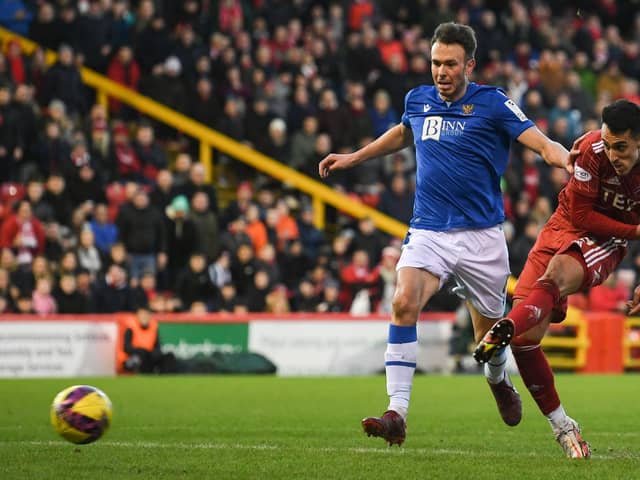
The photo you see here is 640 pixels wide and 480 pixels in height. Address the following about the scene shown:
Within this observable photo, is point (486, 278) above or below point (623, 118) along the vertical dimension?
below

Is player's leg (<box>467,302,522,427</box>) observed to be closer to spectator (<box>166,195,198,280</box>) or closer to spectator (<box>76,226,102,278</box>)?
spectator (<box>76,226,102,278</box>)

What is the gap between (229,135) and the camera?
75.4 feet

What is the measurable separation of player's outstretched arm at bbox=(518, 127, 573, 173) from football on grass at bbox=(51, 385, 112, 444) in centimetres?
302

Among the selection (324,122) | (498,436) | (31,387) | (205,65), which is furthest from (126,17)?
(498,436)

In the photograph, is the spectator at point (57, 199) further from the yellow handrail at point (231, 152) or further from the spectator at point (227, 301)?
the yellow handrail at point (231, 152)

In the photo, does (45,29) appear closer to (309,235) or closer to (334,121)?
(334,121)

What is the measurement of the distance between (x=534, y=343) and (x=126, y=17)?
15.3m

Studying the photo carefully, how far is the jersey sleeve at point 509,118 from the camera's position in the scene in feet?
27.9

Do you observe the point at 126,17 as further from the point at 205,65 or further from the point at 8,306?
the point at 8,306

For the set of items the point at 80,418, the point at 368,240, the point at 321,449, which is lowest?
the point at 321,449

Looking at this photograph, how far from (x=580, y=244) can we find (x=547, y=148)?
693 millimetres

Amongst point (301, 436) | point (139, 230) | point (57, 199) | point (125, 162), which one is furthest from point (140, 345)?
point (301, 436)

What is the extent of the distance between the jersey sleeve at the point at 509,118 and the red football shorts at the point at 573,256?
701mm

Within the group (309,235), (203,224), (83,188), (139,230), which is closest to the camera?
(139,230)
